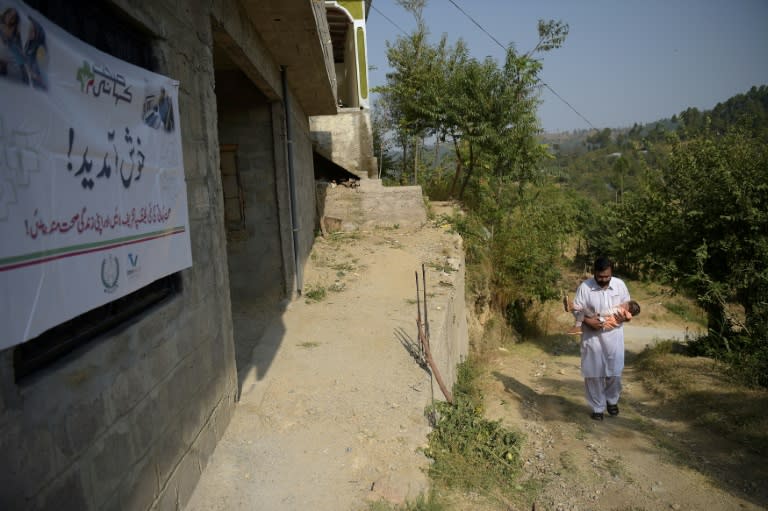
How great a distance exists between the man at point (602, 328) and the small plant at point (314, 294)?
3629 mm

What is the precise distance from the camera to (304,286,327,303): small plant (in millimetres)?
7336

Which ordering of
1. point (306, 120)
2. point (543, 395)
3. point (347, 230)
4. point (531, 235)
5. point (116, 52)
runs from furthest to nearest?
point (531, 235), point (347, 230), point (306, 120), point (543, 395), point (116, 52)

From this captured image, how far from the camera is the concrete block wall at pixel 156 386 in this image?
1.68 m

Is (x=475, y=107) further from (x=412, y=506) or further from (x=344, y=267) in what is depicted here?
(x=412, y=506)

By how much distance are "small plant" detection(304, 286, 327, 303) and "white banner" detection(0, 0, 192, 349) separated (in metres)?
4.72

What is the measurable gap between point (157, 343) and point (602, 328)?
4.26 meters

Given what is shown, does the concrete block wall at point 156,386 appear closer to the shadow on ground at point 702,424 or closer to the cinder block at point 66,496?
the cinder block at point 66,496

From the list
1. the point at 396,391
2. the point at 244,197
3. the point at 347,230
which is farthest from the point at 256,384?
the point at 347,230

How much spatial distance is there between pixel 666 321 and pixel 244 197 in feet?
48.6

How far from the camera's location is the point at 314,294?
24.4 feet

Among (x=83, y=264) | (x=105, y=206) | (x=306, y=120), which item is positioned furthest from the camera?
(x=306, y=120)

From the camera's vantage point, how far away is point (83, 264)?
6.19ft

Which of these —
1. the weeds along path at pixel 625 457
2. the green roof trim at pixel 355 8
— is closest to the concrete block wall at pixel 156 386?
the weeds along path at pixel 625 457

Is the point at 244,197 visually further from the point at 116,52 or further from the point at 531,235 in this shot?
the point at 531,235
